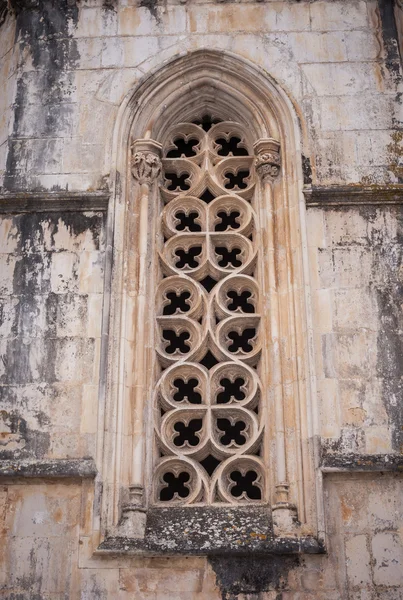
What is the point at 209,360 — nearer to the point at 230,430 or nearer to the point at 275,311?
the point at 230,430

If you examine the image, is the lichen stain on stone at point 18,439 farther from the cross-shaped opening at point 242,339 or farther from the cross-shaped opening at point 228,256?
the cross-shaped opening at point 228,256

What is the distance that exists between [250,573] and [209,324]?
273cm

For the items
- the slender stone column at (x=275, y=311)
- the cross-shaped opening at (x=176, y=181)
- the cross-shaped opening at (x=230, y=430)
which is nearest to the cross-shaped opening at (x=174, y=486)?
the cross-shaped opening at (x=230, y=430)

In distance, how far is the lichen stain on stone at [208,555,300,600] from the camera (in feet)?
28.1

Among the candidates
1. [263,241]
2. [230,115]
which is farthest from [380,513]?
[230,115]

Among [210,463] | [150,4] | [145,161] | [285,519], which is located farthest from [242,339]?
[150,4]

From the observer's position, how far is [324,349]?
964 centimetres

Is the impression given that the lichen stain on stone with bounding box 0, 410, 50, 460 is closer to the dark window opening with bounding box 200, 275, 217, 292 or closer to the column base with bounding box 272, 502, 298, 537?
the column base with bounding box 272, 502, 298, 537

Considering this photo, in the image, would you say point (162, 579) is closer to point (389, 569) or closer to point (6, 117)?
point (389, 569)

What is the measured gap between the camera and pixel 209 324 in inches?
402

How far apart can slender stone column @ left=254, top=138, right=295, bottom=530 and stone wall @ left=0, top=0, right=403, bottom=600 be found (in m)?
0.37

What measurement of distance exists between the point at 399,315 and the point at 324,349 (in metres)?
0.86

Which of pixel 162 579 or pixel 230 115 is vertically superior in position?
pixel 230 115

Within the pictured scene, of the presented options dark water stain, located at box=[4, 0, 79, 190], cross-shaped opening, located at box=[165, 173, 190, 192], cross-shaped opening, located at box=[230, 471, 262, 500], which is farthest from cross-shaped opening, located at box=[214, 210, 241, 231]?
cross-shaped opening, located at box=[230, 471, 262, 500]
